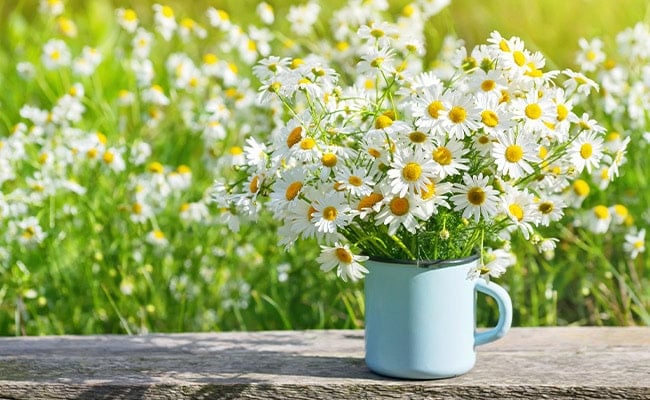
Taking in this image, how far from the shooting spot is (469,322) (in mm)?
1621

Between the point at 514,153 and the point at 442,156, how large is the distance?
9 cm

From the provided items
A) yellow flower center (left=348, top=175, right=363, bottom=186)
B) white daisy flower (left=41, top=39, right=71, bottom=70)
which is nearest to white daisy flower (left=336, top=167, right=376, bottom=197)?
yellow flower center (left=348, top=175, right=363, bottom=186)

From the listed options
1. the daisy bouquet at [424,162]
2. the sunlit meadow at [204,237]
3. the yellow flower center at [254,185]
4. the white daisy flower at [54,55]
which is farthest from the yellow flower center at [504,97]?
the white daisy flower at [54,55]

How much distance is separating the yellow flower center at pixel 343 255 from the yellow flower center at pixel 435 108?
0.20 metres

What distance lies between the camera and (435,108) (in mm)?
1466

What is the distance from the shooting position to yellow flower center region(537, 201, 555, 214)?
1.55 meters

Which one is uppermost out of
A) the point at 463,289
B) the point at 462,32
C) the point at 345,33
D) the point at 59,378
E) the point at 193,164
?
the point at 462,32

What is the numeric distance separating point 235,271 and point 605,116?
2.79 ft

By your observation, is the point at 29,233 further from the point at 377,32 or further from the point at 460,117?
the point at 460,117

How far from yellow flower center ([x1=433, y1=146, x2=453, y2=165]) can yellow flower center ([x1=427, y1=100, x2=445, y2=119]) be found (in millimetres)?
43

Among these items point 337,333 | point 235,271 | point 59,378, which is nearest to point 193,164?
point 235,271

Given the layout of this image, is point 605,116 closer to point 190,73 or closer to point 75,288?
point 190,73

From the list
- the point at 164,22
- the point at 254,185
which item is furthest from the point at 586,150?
the point at 164,22

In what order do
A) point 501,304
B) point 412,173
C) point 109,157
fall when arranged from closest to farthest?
point 412,173 → point 501,304 → point 109,157
